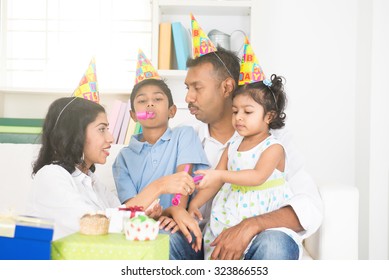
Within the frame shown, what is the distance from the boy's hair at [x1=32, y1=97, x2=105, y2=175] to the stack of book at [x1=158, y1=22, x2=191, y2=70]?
3.00 ft

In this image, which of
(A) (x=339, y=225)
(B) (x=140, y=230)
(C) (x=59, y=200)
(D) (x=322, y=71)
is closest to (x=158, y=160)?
(C) (x=59, y=200)

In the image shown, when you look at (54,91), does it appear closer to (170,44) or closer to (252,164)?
(170,44)

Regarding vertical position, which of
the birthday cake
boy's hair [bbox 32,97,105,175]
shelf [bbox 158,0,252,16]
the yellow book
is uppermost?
shelf [bbox 158,0,252,16]

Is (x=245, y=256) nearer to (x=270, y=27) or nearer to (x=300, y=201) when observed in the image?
(x=300, y=201)

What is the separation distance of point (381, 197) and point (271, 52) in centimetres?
74

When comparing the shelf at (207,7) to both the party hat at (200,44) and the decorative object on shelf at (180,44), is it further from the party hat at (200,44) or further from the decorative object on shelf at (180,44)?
the party hat at (200,44)

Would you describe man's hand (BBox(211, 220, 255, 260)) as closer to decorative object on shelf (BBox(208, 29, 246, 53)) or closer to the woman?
the woman

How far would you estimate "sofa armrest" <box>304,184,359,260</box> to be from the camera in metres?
1.33

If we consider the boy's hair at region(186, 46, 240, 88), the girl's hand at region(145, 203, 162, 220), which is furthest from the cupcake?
the boy's hair at region(186, 46, 240, 88)

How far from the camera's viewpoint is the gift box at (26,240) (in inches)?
32.1

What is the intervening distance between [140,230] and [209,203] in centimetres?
59

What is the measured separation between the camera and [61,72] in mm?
2605

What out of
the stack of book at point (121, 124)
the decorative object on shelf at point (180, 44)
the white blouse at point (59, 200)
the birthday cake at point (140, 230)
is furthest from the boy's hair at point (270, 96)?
the decorative object on shelf at point (180, 44)

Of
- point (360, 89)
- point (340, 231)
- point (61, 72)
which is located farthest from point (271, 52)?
point (340, 231)
